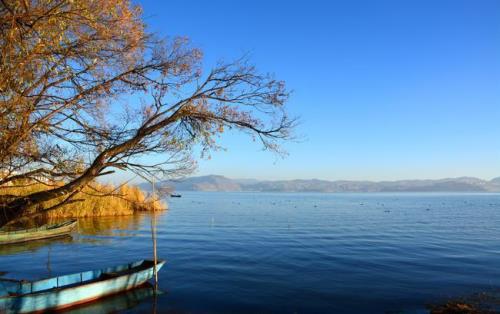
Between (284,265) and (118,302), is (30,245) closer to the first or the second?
(118,302)

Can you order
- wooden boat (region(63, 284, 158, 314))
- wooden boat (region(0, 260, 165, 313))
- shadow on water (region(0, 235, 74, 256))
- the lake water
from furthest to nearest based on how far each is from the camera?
shadow on water (region(0, 235, 74, 256)) → the lake water → wooden boat (region(63, 284, 158, 314)) → wooden boat (region(0, 260, 165, 313))

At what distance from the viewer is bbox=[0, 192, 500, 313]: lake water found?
1741 centimetres

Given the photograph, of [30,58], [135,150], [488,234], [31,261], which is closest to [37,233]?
[31,261]

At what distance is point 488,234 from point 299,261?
2620 centimetres

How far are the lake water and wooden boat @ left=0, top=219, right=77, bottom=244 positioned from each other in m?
0.91

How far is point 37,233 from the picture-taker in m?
33.0

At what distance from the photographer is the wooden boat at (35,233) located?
101 ft

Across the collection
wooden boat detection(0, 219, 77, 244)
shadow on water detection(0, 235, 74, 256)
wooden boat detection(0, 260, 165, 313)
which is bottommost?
wooden boat detection(0, 260, 165, 313)

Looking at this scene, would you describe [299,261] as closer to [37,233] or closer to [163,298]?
[163,298]

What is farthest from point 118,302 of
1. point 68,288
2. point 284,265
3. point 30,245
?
point 30,245

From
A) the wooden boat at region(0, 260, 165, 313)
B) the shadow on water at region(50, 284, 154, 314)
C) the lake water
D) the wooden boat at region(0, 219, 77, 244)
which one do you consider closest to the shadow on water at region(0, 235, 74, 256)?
the lake water

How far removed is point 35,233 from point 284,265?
21684mm

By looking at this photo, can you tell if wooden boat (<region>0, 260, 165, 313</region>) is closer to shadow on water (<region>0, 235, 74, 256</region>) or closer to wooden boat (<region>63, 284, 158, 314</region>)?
wooden boat (<region>63, 284, 158, 314</region>)

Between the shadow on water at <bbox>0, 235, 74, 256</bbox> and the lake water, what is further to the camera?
the shadow on water at <bbox>0, 235, 74, 256</bbox>
